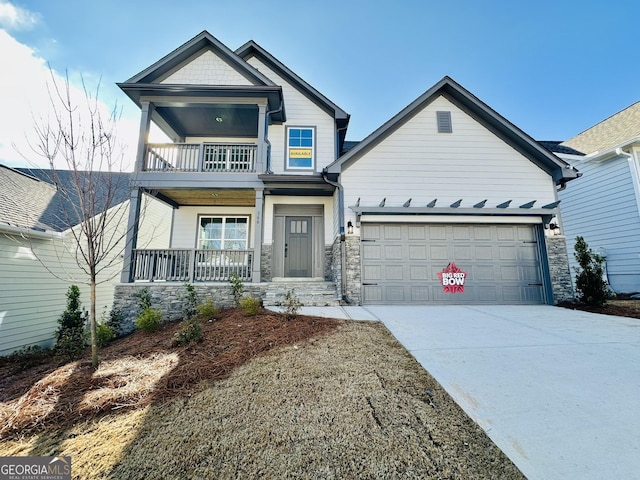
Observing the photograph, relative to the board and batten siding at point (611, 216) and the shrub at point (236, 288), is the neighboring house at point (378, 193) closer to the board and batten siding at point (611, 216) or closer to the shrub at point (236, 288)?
the shrub at point (236, 288)

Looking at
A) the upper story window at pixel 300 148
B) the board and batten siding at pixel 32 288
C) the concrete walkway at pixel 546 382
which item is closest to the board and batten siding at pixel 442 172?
the upper story window at pixel 300 148

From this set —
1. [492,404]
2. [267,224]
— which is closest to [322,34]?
[267,224]

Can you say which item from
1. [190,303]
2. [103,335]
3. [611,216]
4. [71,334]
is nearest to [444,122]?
[611,216]

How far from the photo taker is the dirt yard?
162 centimetres

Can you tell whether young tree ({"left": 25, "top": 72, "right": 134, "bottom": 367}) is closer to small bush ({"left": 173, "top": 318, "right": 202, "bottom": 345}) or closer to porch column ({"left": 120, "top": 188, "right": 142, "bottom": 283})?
small bush ({"left": 173, "top": 318, "right": 202, "bottom": 345})

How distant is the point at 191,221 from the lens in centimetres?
902

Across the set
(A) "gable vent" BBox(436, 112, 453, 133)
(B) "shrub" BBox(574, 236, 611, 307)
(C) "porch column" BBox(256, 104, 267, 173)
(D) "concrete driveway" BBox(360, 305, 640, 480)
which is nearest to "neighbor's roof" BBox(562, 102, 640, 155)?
(B) "shrub" BBox(574, 236, 611, 307)

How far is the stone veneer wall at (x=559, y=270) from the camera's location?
6.88m

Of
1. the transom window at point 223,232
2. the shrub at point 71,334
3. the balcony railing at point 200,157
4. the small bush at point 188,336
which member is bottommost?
the shrub at point 71,334

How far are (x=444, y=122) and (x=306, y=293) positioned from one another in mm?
6605

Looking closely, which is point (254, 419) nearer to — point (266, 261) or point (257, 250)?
point (257, 250)

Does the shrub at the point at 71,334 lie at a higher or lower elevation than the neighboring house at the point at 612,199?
lower

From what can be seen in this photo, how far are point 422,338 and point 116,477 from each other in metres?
3.75

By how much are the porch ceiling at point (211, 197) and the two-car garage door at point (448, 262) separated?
407cm
